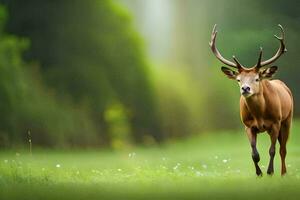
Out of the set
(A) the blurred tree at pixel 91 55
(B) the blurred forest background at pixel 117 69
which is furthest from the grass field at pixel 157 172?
(A) the blurred tree at pixel 91 55

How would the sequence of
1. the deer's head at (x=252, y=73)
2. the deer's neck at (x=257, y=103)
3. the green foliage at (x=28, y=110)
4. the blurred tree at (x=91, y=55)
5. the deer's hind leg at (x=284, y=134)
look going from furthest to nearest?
the blurred tree at (x=91, y=55), the green foliage at (x=28, y=110), the deer's hind leg at (x=284, y=134), the deer's neck at (x=257, y=103), the deer's head at (x=252, y=73)

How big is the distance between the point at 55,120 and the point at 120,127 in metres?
0.46

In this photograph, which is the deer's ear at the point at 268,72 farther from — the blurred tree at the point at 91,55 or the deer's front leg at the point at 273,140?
the blurred tree at the point at 91,55

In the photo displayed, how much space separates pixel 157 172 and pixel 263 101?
81cm

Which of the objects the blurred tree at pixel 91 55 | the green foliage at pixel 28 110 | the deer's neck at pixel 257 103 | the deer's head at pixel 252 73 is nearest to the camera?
the deer's head at pixel 252 73

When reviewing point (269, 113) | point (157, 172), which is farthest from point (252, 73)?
point (157, 172)

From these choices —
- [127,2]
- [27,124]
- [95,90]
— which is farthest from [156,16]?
[27,124]

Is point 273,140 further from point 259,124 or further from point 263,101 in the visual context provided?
point 263,101

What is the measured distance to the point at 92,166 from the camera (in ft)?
17.5

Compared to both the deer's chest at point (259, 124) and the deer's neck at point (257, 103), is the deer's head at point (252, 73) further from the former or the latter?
the deer's chest at point (259, 124)

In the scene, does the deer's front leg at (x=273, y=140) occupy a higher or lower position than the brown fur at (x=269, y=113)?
lower

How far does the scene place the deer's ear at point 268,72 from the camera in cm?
527

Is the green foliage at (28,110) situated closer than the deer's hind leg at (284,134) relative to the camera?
No

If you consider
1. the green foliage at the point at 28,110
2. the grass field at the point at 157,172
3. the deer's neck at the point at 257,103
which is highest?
the green foliage at the point at 28,110
